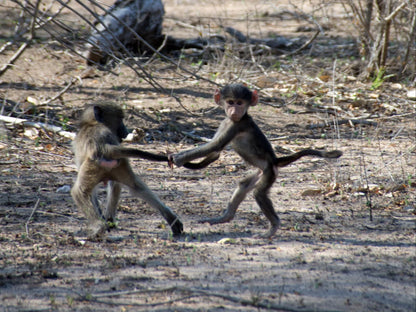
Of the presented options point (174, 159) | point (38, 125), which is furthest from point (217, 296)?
point (38, 125)

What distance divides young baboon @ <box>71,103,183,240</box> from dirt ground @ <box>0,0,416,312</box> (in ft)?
0.79

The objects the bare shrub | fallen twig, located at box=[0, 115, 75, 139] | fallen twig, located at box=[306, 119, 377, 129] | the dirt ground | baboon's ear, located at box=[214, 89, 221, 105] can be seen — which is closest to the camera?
the dirt ground

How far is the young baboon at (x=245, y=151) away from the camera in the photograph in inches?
219

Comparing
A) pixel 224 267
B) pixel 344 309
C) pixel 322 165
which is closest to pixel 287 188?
pixel 322 165

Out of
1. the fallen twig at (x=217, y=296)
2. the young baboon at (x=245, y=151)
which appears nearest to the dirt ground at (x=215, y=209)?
the fallen twig at (x=217, y=296)

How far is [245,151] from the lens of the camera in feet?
19.1

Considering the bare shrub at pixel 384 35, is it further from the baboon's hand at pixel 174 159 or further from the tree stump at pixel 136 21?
the baboon's hand at pixel 174 159

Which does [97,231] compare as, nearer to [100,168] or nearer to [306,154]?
[100,168]

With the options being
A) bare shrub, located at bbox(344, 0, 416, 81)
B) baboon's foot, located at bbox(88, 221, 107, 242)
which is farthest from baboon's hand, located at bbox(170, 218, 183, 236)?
bare shrub, located at bbox(344, 0, 416, 81)

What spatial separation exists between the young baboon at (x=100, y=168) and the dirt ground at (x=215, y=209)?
0.24 meters

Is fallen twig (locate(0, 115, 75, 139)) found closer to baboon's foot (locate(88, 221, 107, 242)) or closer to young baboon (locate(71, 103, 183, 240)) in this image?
young baboon (locate(71, 103, 183, 240))

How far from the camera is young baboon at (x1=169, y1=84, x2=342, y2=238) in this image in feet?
18.2

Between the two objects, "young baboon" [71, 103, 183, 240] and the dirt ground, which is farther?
"young baboon" [71, 103, 183, 240]

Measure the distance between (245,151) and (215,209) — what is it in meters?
0.99
